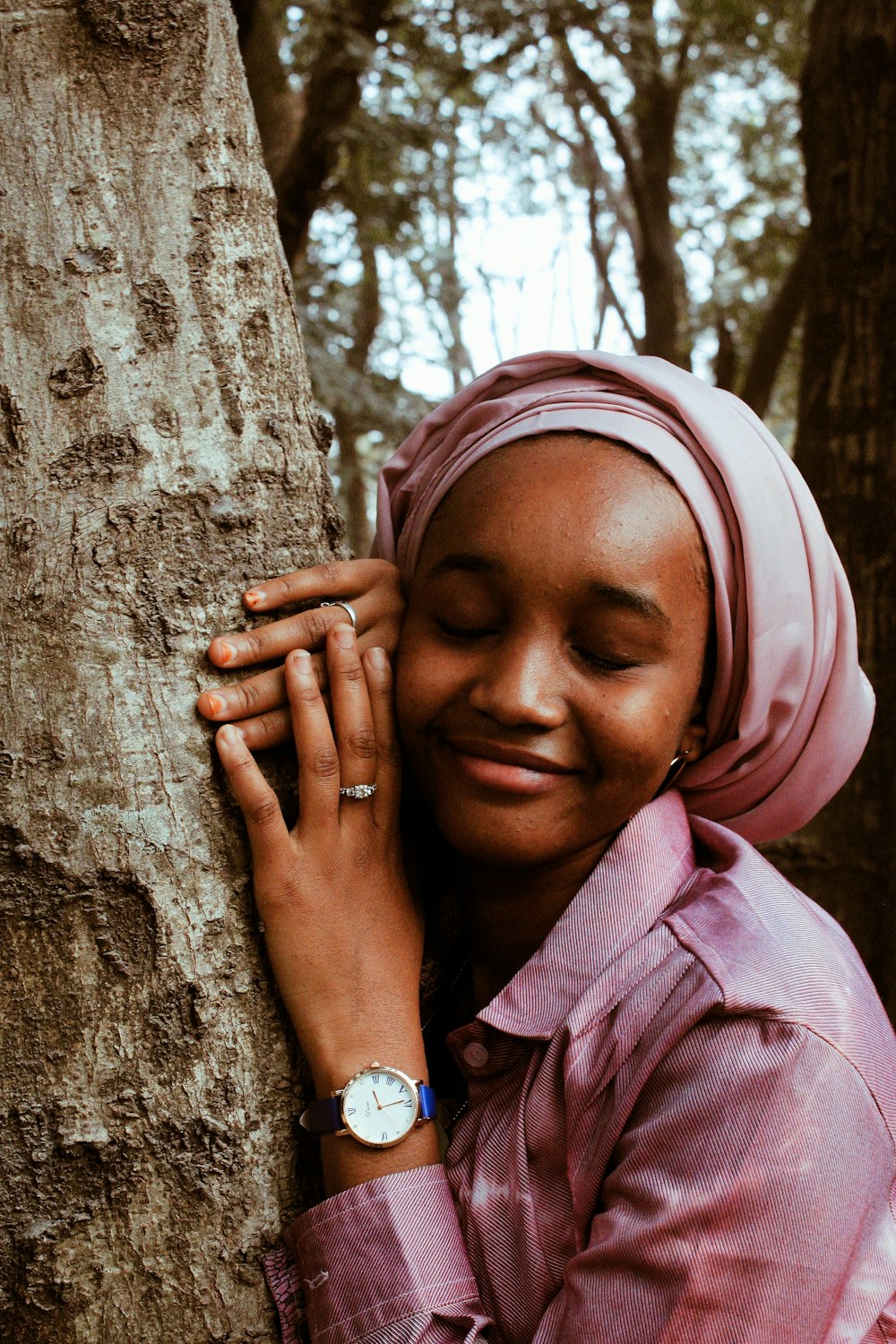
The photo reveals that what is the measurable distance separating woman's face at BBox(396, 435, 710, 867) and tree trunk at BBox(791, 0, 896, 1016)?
1676mm

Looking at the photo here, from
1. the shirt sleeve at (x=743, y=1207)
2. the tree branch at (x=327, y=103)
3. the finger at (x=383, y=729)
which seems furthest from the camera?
the tree branch at (x=327, y=103)

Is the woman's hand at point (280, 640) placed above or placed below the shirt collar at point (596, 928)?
above

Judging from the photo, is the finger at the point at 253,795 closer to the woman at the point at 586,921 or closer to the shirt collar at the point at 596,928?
the woman at the point at 586,921

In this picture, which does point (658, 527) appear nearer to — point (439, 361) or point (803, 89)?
point (803, 89)

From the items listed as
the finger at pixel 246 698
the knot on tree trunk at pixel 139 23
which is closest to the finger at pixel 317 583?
the finger at pixel 246 698

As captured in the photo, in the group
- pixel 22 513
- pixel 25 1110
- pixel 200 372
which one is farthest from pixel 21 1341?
pixel 200 372

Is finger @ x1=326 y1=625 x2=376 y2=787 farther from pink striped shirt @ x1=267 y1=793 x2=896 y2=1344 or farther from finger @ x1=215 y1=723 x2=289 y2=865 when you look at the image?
pink striped shirt @ x1=267 y1=793 x2=896 y2=1344

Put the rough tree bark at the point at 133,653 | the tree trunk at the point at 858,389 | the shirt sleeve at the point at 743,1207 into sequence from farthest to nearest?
1. the tree trunk at the point at 858,389
2. the rough tree bark at the point at 133,653
3. the shirt sleeve at the point at 743,1207

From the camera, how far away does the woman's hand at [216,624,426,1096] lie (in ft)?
5.07

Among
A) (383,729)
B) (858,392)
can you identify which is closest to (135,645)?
(383,729)

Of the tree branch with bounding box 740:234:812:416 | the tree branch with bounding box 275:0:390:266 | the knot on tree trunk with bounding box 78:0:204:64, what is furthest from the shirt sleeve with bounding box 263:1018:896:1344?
the tree branch with bounding box 740:234:812:416

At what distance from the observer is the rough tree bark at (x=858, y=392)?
315 cm

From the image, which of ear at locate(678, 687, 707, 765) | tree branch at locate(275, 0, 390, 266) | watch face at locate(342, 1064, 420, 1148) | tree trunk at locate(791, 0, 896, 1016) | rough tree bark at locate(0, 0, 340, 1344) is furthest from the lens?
tree branch at locate(275, 0, 390, 266)

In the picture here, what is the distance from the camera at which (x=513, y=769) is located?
1.61 meters
